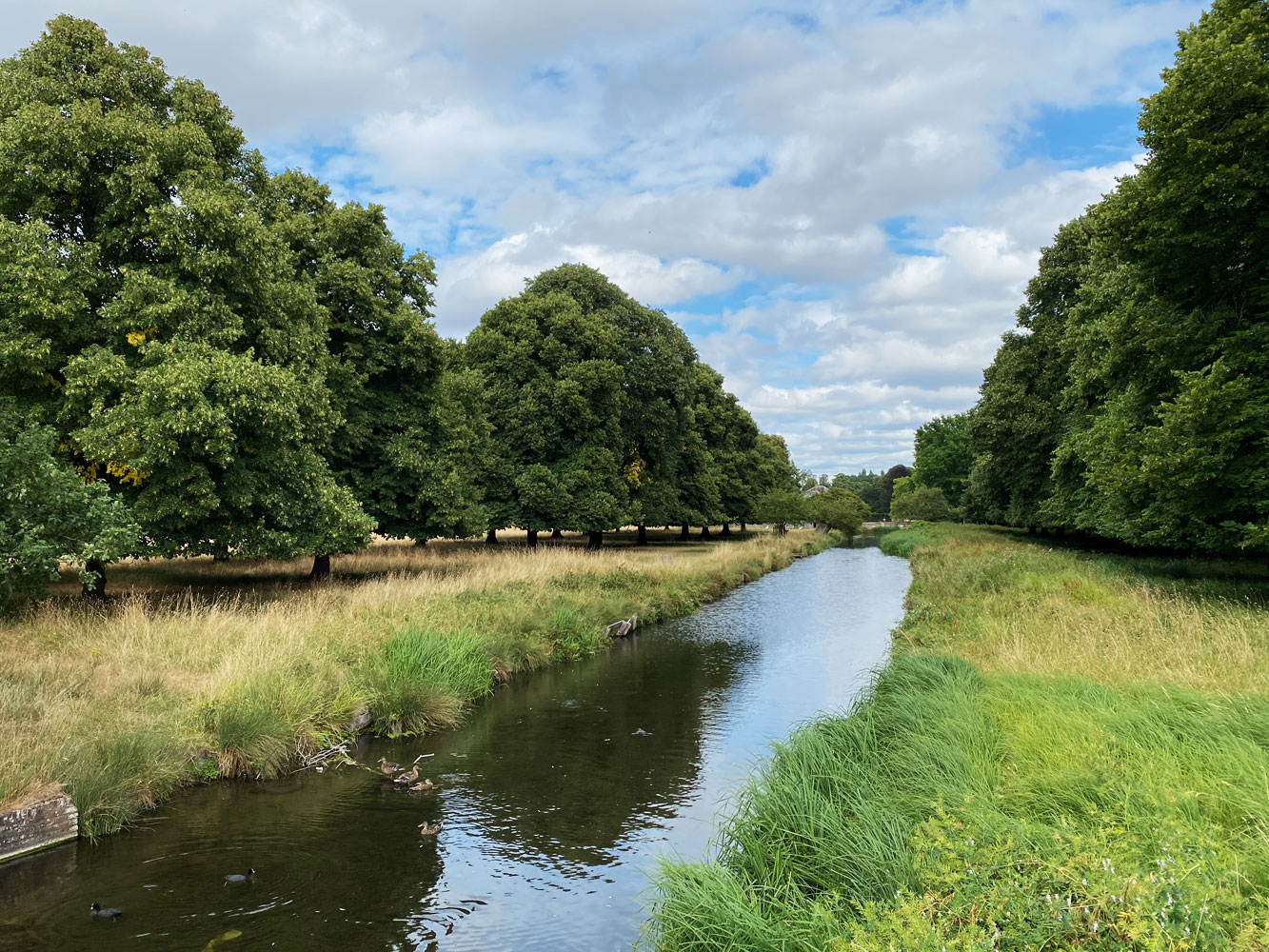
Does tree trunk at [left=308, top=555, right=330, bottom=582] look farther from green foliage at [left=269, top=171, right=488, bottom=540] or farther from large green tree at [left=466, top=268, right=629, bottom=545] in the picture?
large green tree at [left=466, top=268, right=629, bottom=545]

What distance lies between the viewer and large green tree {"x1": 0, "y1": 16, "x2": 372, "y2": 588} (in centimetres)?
1381

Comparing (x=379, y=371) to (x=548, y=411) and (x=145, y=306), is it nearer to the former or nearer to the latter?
(x=145, y=306)

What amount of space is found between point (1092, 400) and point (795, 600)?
15.7 metres

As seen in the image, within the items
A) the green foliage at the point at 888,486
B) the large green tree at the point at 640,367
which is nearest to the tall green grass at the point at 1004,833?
the large green tree at the point at 640,367

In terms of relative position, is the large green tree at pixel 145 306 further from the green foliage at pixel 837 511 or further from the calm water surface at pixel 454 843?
the green foliage at pixel 837 511

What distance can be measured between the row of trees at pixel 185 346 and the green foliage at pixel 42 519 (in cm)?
4

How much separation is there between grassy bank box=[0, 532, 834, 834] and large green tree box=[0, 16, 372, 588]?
2.41 metres

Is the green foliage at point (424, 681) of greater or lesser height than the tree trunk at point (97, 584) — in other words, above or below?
below

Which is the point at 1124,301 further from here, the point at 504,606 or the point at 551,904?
the point at 551,904

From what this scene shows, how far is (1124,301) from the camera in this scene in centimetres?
2012

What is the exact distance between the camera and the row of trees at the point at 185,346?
13547mm

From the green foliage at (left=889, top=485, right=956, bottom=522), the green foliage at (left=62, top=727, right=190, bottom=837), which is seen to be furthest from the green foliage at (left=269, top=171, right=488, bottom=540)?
the green foliage at (left=889, top=485, right=956, bottom=522)

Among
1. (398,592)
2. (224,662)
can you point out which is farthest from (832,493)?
(224,662)

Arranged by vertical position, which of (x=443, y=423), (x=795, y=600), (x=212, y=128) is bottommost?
(x=795, y=600)
